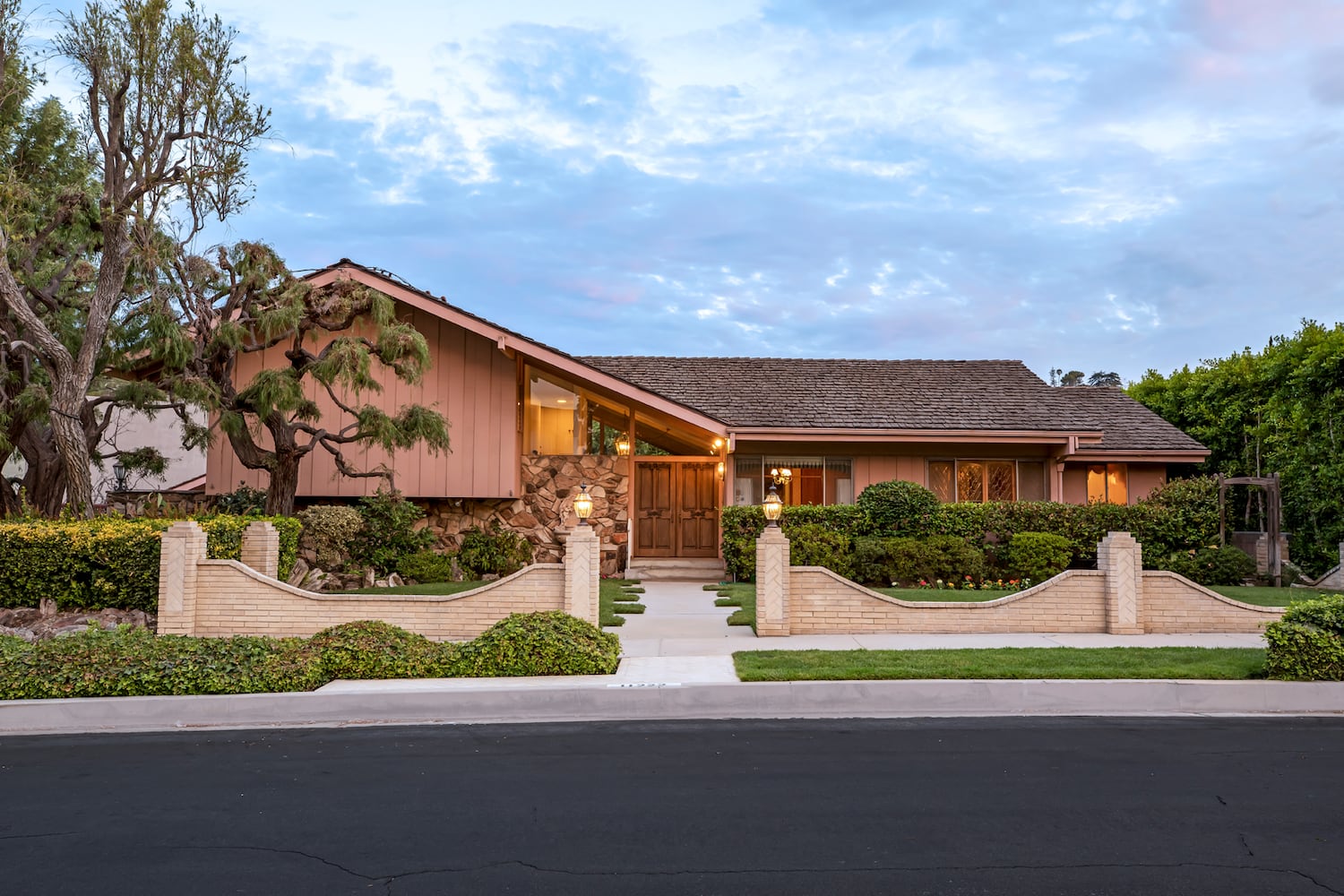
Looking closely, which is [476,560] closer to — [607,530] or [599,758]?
[607,530]

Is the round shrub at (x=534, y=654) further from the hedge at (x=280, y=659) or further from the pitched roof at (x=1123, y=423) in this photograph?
the pitched roof at (x=1123, y=423)

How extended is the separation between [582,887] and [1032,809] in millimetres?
2916

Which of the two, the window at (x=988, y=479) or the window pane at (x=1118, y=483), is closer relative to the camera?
the window at (x=988, y=479)

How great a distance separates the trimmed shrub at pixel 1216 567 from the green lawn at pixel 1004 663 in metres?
6.86

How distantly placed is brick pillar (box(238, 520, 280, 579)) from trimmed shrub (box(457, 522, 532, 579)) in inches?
157

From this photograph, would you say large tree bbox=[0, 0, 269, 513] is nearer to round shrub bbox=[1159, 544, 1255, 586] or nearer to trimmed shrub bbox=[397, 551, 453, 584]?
trimmed shrub bbox=[397, 551, 453, 584]

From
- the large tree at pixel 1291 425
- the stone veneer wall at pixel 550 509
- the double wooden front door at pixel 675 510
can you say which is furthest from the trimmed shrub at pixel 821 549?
the large tree at pixel 1291 425

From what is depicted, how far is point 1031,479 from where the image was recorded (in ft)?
66.7

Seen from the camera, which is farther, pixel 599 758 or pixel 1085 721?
pixel 1085 721

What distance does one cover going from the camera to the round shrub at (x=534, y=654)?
955cm

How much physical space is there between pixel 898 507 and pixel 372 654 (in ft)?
34.7

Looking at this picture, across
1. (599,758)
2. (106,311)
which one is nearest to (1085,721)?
(599,758)

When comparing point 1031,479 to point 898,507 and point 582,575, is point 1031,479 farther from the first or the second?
point 582,575

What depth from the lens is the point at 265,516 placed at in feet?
49.5
